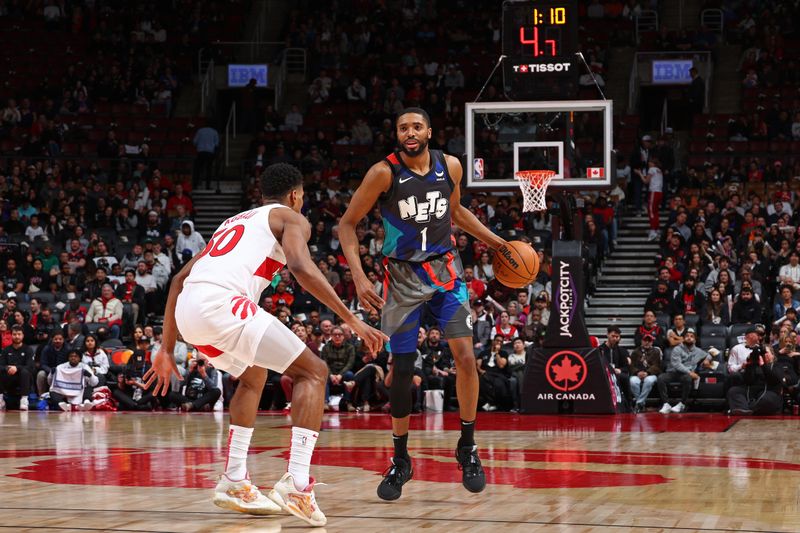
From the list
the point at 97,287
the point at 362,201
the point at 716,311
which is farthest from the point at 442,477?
the point at 97,287

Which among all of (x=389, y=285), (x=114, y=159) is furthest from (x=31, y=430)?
(x=114, y=159)

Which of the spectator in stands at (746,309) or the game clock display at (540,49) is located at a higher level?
the game clock display at (540,49)

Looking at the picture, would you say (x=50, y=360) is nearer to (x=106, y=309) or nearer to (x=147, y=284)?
(x=106, y=309)

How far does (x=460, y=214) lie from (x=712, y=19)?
22106mm

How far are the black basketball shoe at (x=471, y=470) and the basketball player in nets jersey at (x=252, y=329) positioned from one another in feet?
3.47

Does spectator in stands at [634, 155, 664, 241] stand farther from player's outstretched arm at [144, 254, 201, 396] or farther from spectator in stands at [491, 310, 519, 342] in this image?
player's outstretched arm at [144, 254, 201, 396]

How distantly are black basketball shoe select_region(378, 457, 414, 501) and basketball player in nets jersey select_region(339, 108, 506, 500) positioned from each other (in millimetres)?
101

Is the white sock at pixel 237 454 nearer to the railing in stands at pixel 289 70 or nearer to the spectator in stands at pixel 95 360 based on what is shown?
the spectator in stands at pixel 95 360

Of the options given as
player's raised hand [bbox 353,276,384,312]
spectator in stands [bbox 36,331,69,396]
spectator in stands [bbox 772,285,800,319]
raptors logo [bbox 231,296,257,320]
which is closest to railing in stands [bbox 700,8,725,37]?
spectator in stands [bbox 772,285,800,319]

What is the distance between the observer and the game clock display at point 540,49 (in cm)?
1340

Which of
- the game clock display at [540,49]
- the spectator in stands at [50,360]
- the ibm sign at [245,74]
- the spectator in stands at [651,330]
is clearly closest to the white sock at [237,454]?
the game clock display at [540,49]

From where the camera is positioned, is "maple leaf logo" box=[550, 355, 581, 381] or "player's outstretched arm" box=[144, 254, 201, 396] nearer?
"player's outstretched arm" box=[144, 254, 201, 396]

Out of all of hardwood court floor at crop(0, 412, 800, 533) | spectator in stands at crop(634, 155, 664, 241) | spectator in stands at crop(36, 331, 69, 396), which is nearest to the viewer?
hardwood court floor at crop(0, 412, 800, 533)

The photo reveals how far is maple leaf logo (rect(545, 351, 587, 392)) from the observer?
45.4 feet
